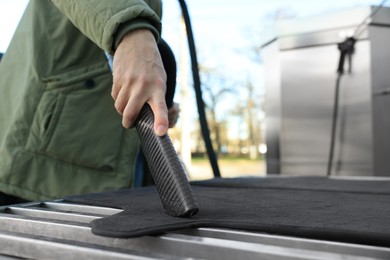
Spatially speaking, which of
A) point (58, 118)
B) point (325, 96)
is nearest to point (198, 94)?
point (58, 118)

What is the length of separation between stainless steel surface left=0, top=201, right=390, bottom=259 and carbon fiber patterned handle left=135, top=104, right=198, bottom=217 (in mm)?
49

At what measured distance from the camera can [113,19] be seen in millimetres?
604

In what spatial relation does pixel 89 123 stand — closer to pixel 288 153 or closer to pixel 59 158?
pixel 59 158

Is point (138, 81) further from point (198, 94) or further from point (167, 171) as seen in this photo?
point (198, 94)

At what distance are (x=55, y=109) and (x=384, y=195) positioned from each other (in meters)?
0.68

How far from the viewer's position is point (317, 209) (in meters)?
0.61

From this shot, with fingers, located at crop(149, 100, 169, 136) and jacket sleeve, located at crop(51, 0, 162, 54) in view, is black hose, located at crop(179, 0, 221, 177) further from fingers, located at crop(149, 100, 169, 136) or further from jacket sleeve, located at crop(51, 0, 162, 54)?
fingers, located at crop(149, 100, 169, 136)

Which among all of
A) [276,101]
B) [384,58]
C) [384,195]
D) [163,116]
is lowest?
[384,195]

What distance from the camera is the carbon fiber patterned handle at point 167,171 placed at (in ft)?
1.69

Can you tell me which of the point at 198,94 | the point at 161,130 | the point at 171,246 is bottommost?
the point at 171,246

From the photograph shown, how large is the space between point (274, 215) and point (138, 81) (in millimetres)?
232

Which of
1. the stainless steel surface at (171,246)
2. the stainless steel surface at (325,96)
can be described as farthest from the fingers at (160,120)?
the stainless steel surface at (325,96)

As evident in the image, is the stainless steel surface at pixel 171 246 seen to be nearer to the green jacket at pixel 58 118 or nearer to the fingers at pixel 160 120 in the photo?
the fingers at pixel 160 120

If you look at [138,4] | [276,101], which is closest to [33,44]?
[138,4]
